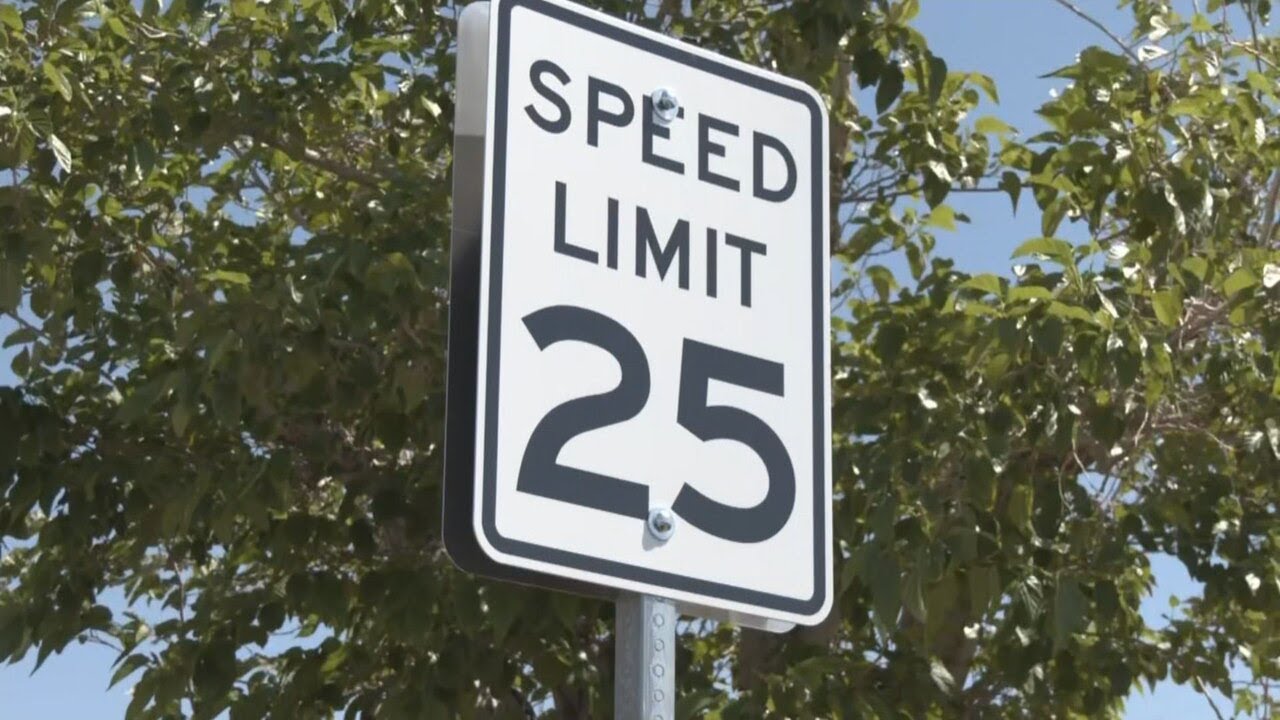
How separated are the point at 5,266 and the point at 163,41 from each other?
46.0 inches

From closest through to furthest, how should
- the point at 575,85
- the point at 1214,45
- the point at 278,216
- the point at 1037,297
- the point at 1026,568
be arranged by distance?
the point at 575,85
the point at 1037,297
the point at 1026,568
the point at 1214,45
the point at 278,216

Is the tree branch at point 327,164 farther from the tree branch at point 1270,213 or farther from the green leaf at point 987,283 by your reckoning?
the tree branch at point 1270,213

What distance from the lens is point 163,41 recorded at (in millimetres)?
6281

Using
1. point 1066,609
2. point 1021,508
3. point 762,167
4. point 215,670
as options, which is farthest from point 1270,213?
point 762,167

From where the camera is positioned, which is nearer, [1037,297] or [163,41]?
[1037,297]

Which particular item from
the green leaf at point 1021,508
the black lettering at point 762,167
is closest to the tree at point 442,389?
the green leaf at point 1021,508

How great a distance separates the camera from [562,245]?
1.76m

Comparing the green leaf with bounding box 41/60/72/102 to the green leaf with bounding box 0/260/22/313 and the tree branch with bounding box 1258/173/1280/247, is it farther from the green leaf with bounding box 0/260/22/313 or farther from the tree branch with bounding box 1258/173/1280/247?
the tree branch with bounding box 1258/173/1280/247

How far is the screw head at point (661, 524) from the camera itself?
5.59 ft

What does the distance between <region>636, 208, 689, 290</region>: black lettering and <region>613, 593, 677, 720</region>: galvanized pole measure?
314mm

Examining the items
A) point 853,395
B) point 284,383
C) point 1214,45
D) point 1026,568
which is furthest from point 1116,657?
point 284,383

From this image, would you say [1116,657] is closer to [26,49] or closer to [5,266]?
[5,266]

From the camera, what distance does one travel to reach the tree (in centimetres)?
519

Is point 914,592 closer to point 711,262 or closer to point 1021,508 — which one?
point 1021,508
